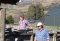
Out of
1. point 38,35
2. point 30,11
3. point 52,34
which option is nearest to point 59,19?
point 30,11

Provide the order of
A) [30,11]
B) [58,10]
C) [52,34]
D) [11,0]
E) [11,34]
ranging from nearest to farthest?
1. [11,0]
2. [11,34]
3. [52,34]
4. [58,10]
5. [30,11]

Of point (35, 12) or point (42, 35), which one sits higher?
point (35, 12)

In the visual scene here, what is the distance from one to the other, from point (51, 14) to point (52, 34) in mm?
49747

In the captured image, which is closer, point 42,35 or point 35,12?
point 42,35

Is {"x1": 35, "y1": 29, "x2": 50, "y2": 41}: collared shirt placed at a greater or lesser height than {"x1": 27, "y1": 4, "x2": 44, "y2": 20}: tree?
lesser

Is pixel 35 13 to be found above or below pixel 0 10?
above

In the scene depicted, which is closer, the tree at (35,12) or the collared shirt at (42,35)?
the collared shirt at (42,35)

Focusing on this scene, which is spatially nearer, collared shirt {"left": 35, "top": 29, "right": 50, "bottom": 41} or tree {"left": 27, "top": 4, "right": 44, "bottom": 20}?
collared shirt {"left": 35, "top": 29, "right": 50, "bottom": 41}

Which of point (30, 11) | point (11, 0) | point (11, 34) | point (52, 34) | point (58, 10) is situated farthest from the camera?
point (30, 11)

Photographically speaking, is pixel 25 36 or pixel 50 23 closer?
pixel 25 36

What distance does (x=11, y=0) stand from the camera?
32.1 feet

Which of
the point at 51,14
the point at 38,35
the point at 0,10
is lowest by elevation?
the point at 38,35

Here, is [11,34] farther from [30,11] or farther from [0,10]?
[30,11]

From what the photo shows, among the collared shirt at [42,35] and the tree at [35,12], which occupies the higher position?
the tree at [35,12]
